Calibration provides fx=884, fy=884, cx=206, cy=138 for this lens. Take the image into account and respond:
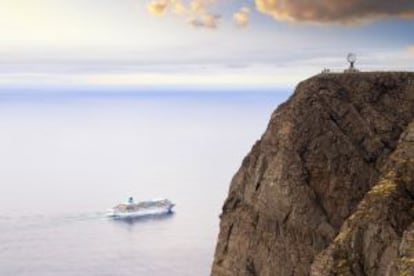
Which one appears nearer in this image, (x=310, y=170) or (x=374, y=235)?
(x=374, y=235)

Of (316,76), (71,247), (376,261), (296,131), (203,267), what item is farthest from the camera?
(71,247)

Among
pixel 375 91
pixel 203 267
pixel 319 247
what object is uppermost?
pixel 375 91

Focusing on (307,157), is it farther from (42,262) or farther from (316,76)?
(42,262)

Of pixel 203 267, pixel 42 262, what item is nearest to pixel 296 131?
pixel 203 267

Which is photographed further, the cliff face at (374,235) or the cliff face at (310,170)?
the cliff face at (310,170)

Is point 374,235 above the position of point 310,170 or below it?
below

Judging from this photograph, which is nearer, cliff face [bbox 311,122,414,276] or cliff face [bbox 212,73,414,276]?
cliff face [bbox 311,122,414,276]

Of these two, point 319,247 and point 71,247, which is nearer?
point 319,247

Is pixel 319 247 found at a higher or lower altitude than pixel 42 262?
higher
